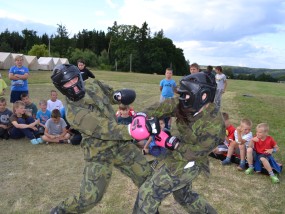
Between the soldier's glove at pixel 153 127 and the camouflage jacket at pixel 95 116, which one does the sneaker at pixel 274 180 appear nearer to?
the camouflage jacket at pixel 95 116

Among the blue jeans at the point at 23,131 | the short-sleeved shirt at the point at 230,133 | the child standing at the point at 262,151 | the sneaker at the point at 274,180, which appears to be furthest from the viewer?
the blue jeans at the point at 23,131

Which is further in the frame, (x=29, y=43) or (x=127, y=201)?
(x=29, y=43)

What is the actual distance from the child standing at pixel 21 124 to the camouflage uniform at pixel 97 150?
4.99 metres

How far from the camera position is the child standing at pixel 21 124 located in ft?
28.1

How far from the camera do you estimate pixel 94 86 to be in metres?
4.10

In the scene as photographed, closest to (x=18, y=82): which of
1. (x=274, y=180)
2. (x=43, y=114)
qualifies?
(x=43, y=114)

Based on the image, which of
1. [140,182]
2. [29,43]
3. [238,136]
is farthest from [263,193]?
[29,43]

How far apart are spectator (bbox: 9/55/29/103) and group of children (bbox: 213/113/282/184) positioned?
653 cm

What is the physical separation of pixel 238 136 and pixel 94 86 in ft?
13.2

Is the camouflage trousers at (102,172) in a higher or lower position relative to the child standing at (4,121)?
higher

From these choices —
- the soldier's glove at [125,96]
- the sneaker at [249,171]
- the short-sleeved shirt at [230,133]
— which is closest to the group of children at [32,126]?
the short-sleeved shirt at [230,133]

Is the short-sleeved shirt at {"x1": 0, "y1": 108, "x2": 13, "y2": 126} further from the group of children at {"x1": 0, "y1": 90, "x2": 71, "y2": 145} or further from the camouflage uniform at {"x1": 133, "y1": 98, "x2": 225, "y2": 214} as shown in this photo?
the camouflage uniform at {"x1": 133, "y1": 98, "x2": 225, "y2": 214}

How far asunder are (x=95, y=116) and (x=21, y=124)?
5.62m

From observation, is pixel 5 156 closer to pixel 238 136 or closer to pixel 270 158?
pixel 238 136
